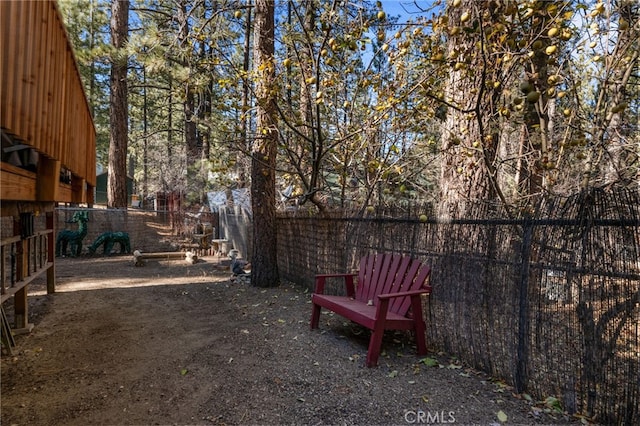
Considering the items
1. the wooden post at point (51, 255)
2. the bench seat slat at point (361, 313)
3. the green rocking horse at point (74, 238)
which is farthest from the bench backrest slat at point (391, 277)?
the green rocking horse at point (74, 238)

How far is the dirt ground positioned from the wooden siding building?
876mm

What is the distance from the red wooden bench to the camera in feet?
11.0

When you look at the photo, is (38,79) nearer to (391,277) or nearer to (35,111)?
(35,111)

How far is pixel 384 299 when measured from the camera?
10.8 ft

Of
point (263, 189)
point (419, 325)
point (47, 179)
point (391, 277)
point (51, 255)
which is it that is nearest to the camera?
point (47, 179)

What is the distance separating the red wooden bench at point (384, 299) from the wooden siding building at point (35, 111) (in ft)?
8.78

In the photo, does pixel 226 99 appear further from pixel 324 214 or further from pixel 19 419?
pixel 19 419

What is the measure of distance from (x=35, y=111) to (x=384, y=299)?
2769 millimetres

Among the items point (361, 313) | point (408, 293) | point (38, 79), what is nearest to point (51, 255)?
point (38, 79)

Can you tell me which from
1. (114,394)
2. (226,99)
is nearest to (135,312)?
(114,394)

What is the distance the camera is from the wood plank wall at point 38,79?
1.57m

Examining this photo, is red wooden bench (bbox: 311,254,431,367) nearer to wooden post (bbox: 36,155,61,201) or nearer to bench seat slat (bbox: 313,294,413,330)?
bench seat slat (bbox: 313,294,413,330)

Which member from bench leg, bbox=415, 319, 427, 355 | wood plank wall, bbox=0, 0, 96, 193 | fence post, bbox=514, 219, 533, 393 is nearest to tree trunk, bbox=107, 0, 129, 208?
wood plank wall, bbox=0, 0, 96, 193

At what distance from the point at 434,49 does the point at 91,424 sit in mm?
4346
